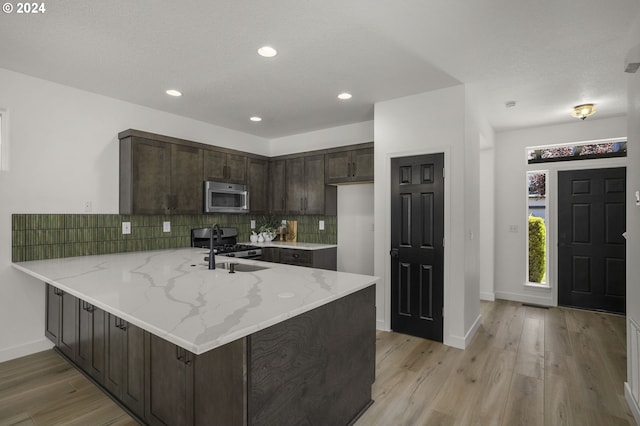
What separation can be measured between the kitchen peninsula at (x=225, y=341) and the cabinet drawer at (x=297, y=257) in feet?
5.58

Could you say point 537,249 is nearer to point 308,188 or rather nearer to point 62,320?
point 308,188

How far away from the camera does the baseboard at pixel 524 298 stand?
15.6ft

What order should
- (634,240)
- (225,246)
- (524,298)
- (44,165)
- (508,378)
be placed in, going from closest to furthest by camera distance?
(634,240) → (508,378) → (44,165) → (225,246) → (524,298)

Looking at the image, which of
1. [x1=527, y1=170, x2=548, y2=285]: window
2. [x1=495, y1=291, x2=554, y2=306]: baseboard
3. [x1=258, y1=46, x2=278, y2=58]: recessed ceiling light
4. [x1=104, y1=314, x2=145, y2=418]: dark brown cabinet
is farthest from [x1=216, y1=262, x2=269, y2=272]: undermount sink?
[x1=527, y1=170, x2=548, y2=285]: window

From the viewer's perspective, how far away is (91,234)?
11.2ft

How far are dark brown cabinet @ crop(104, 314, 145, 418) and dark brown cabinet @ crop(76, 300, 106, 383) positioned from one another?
100mm

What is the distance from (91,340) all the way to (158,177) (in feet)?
6.18

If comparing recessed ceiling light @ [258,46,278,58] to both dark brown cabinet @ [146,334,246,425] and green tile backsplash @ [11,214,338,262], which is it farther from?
green tile backsplash @ [11,214,338,262]

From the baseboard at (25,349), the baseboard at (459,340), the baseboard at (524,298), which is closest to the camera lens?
the baseboard at (25,349)

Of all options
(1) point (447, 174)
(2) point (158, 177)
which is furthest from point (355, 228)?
(2) point (158, 177)

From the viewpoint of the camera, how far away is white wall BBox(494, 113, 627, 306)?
4697 millimetres

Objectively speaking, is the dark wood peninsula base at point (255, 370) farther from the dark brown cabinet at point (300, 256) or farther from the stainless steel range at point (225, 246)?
the dark brown cabinet at point (300, 256)

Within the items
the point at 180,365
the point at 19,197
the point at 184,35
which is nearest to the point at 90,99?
the point at 19,197

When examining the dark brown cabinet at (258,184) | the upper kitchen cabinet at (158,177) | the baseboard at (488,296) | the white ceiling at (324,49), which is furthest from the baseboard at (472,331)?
the upper kitchen cabinet at (158,177)
